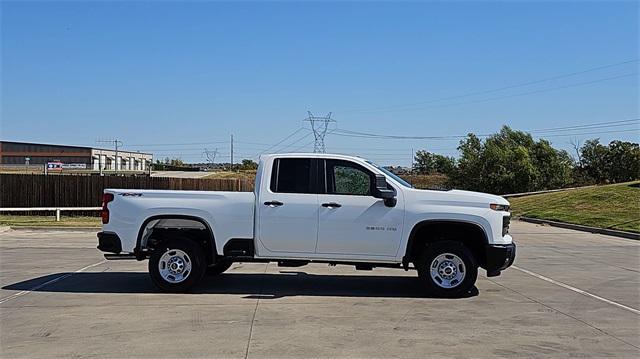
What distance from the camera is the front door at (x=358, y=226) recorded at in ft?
31.6

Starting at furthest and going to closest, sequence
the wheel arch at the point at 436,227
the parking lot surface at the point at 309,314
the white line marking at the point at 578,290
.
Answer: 1. the wheel arch at the point at 436,227
2. the white line marking at the point at 578,290
3. the parking lot surface at the point at 309,314

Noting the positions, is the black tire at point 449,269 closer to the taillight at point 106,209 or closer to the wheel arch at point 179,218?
the wheel arch at point 179,218

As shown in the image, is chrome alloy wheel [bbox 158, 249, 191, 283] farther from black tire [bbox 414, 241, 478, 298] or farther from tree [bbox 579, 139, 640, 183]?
tree [bbox 579, 139, 640, 183]

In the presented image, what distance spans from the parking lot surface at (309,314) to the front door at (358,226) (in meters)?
0.72

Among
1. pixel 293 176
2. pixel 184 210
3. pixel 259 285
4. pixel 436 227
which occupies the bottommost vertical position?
pixel 259 285

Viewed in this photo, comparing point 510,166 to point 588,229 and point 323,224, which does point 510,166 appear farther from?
point 323,224

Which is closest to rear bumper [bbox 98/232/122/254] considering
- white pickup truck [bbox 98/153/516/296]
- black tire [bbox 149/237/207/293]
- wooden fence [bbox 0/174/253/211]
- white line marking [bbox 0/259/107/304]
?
white pickup truck [bbox 98/153/516/296]

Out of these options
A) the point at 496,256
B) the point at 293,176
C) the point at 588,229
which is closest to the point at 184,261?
the point at 293,176

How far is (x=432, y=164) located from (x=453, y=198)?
287ft

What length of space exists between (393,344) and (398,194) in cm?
313

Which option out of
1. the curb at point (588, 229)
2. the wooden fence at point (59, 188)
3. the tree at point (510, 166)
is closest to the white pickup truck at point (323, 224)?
the curb at point (588, 229)

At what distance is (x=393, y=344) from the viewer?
→ 6.99 m

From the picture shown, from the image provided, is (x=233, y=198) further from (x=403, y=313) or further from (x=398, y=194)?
(x=403, y=313)

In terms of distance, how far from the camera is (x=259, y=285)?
10.7 metres
